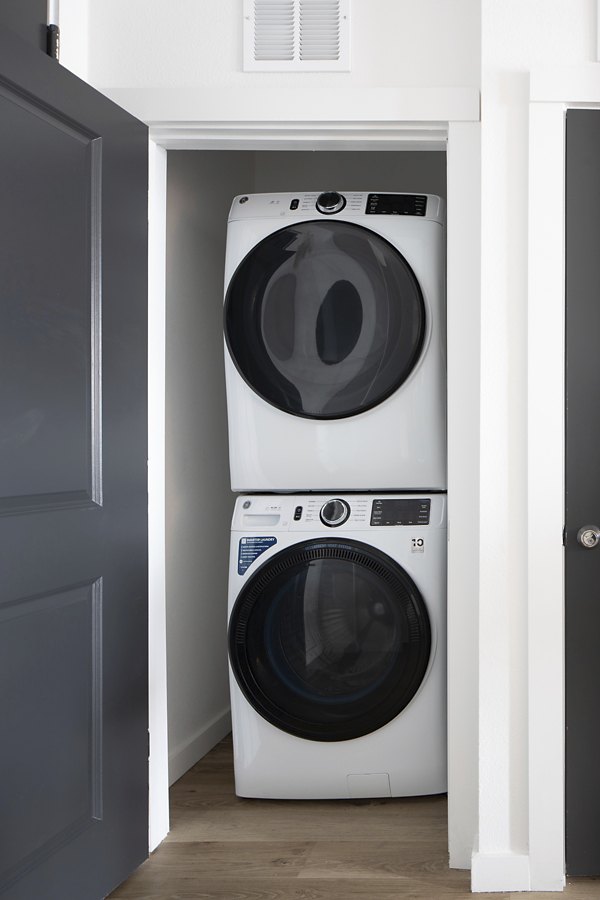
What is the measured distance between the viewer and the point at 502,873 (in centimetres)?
215

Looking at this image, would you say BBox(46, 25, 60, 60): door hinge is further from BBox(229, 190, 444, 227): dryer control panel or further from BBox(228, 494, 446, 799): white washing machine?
BBox(228, 494, 446, 799): white washing machine

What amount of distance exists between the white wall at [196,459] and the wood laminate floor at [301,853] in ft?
A: 1.00

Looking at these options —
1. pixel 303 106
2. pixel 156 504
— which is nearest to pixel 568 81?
pixel 303 106

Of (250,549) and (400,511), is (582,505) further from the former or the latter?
(250,549)

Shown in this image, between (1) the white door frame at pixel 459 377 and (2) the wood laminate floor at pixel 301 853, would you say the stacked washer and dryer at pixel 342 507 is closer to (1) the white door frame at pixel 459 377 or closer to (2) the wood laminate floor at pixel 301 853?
(2) the wood laminate floor at pixel 301 853

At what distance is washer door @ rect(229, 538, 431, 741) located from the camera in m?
2.63

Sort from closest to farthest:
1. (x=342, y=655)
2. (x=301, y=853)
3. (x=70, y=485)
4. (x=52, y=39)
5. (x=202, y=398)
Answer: (x=70, y=485), (x=52, y=39), (x=301, y=853), (x=342, y=655), (x=202, y=398)

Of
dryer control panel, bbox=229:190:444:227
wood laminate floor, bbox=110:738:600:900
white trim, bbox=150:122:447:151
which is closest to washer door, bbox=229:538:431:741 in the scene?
wood laminate floor, bbox=110:738:600:900

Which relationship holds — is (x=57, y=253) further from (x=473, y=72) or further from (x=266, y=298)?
(x=473, y=72)

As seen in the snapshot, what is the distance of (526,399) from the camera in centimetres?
218

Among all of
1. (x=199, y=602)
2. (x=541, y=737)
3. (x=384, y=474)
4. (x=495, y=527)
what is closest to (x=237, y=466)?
(x=384, y=474)

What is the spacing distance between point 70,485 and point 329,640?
1061mm

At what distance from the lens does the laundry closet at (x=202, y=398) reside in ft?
9.59

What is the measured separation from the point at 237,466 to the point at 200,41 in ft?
3.86
